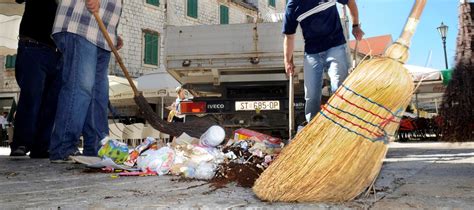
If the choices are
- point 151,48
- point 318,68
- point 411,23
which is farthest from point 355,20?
point 151,48

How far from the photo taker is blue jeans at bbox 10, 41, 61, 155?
4227 mm

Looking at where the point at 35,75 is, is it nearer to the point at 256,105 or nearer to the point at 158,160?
the point at 158,160

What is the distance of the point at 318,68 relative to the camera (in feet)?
11.3

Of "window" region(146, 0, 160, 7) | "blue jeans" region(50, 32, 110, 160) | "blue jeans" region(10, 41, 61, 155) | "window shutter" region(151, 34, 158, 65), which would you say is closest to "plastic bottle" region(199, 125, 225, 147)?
"blue jeans" region(50, 32, 110, 160)

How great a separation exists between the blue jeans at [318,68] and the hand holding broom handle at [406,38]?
1652mm

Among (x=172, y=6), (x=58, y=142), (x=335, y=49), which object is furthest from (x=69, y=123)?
(x=172, y=6)

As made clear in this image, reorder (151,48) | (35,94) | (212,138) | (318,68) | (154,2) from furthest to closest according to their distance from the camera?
1. (154,2)
2. (151,48)
3. (35,94)
4. (318,68)
5. (212,138)

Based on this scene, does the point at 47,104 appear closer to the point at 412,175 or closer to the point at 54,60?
the point at 54,60

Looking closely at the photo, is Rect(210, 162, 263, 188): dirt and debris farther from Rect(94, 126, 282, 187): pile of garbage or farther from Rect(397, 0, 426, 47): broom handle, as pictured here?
Rect(397, 0, 426, 47): broom handle

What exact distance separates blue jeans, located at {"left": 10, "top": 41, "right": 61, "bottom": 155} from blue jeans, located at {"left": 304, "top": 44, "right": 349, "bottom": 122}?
281cm

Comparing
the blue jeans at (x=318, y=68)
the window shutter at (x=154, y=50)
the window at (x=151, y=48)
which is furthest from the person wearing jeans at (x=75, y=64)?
the window shutter at (x=154, y=50)

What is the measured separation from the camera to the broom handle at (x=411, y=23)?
150 cm

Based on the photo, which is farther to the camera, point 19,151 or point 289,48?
point 19,151

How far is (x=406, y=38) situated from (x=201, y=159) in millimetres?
1521
